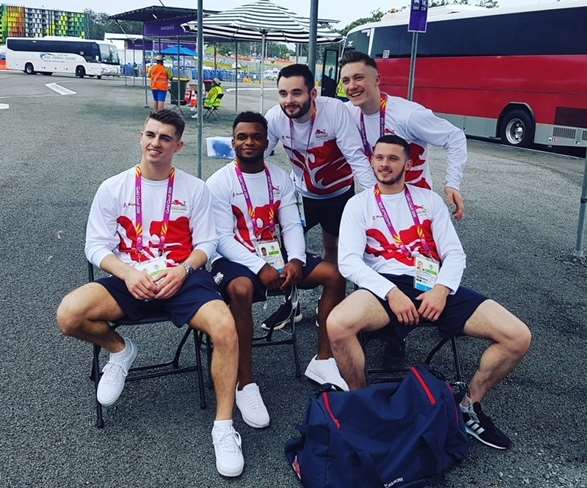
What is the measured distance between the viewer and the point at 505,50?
1531 centimetres

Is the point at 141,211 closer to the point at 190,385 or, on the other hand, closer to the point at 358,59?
the point at 190,385

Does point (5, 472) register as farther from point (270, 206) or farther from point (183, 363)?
point (270, 206)

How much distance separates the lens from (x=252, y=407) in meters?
3.05

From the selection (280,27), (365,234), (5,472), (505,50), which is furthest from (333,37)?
(5,472)

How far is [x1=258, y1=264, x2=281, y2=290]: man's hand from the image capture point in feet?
10.7

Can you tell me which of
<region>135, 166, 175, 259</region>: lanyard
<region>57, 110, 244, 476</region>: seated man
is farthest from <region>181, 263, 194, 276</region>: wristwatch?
<region>135, 166, 175, 259</region>: lanyard

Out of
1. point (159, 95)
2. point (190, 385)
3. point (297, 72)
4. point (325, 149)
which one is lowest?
point (190, 385)

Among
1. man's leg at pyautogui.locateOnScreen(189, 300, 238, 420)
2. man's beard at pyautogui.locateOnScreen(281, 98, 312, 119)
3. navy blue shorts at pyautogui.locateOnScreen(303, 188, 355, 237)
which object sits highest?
man's beard at pyautogui.locateOnScreen(281, 98, 312, 119)

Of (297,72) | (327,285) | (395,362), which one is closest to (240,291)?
(327,285)

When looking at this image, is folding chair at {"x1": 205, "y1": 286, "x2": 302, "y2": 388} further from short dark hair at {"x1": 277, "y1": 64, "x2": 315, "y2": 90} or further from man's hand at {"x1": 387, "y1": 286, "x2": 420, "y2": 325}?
short dark hair at {"x1": 277, "y1": 64, "x2": 315, "y2": 90}

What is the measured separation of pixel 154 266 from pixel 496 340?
69.8 inches

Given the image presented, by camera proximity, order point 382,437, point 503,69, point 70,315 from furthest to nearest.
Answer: point 503,69
point 70,315
point 382,437

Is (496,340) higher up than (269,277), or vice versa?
(269,277)

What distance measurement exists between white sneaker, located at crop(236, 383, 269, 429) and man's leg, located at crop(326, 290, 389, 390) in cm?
47
